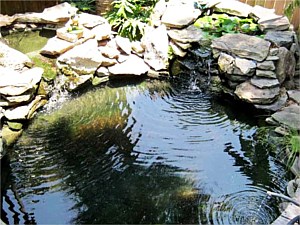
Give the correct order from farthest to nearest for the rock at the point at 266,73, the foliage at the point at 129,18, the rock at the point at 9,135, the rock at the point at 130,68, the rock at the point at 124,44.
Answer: the foliage at the point at 129,18 < the rock at the point at 124,44 < the rock at the point at 130,68 < the rock at the point at 266,73 < the rock at the point at 9,135

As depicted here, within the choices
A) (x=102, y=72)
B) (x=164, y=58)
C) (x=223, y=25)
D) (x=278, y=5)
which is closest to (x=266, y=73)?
(x=223, y=25)

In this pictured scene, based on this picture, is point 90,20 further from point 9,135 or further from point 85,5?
point 9,135

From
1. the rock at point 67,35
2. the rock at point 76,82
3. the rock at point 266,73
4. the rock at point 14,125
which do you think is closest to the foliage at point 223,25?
the rock at point 266,73

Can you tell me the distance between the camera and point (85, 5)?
594 cm

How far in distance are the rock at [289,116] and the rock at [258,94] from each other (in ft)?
0.64

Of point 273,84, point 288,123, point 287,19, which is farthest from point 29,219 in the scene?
point 287,19

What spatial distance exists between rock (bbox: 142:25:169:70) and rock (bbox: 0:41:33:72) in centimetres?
150

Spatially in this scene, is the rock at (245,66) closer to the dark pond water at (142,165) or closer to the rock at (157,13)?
the dark pond water at (142,165)

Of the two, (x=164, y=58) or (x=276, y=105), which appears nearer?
(x=276, y=105)

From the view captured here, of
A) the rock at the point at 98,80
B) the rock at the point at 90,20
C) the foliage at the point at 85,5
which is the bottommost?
the rock at the point at 98,80

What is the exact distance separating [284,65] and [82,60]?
2.43 m

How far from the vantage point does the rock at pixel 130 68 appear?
16.8ft

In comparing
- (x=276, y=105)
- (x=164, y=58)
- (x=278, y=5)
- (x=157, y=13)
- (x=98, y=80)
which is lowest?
(x=98, y=80)

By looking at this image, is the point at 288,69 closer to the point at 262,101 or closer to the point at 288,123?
the point at 262,101
